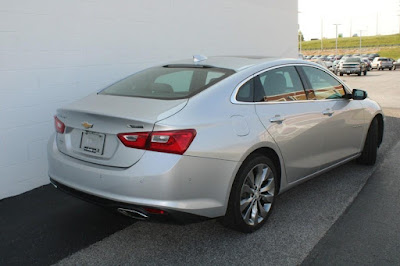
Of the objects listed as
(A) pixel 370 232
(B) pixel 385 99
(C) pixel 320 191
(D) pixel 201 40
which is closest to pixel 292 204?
(C) pixel 320 191

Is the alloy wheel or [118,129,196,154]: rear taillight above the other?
[118,129,196,154]: rear taillight

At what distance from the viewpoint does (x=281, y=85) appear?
4.20 m

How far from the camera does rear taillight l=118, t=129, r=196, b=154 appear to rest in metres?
3.00

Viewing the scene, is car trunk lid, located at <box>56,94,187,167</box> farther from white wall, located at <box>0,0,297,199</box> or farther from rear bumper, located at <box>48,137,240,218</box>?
white wall, located at <box>0,0,297,199</box>

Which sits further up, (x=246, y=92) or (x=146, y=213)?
(x=246, y=92)

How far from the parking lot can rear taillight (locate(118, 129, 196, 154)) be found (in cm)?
93

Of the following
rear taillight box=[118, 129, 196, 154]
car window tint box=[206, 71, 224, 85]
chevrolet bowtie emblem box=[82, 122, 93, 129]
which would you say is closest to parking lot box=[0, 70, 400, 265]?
rear taillight box=[118, 129, 196, 154]

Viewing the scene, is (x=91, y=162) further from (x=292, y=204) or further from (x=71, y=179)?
(x=292, y=204)

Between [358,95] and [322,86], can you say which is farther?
[358,95]

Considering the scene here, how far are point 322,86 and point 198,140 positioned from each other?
231 centimetres

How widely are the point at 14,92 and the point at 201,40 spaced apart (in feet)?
13.4

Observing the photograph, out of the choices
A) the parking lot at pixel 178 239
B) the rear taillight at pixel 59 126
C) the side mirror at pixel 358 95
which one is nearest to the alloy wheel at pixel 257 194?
the parking lot at pixel 178 239

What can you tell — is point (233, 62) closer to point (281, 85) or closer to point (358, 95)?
point (281, 85)

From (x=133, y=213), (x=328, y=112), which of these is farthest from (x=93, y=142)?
(x=328, y=112)
